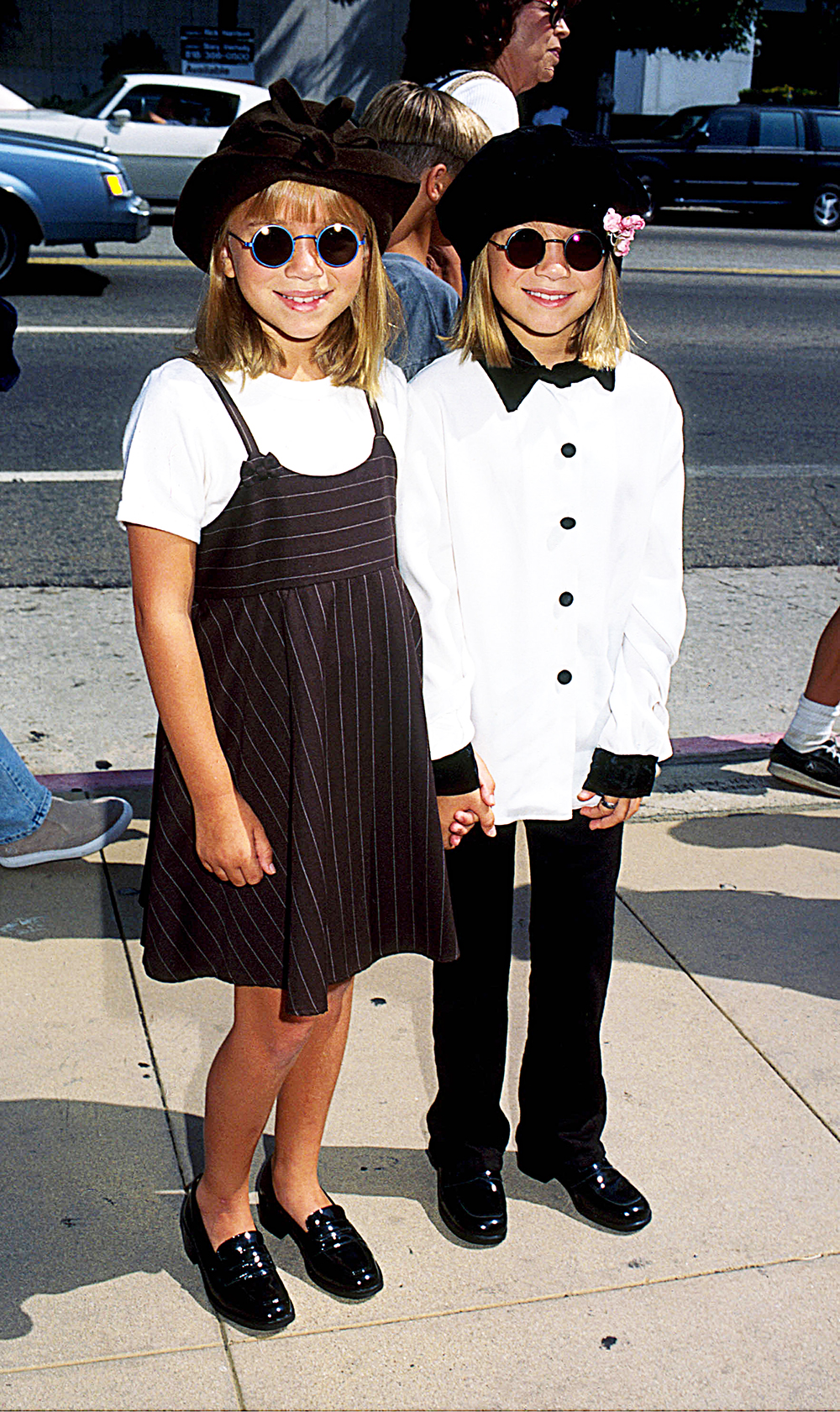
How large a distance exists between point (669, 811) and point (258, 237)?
8.05ft

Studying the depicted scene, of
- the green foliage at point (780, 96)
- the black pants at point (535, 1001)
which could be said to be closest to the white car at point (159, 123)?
the black pants at point (535, 1001)

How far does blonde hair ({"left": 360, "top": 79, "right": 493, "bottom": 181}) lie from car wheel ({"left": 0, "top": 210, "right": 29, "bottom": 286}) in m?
9.67

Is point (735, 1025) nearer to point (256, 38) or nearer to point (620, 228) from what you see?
point (620, 228)

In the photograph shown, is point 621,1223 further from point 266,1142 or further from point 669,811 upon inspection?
point 669,811

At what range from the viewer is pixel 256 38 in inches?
1089

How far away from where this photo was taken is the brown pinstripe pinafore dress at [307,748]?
2.04 m

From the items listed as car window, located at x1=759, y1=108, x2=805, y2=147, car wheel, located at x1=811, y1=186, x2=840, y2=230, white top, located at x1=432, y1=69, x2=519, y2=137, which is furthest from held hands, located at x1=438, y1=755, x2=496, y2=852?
car wheel, located at x1=811, y1=186, x2=840, y2=230

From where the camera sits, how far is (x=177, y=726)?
2.04 meters

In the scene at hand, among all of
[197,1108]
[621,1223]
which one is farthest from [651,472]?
[197,1108]

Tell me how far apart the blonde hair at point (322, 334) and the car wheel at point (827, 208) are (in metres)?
20.6

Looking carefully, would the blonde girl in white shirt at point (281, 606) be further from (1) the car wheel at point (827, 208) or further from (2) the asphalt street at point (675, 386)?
(1) the car wheel at point (827, 208)

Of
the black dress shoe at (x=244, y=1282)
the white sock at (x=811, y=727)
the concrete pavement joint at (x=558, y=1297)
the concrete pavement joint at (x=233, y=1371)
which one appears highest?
the black dress shoe at (x=244, y=1282)

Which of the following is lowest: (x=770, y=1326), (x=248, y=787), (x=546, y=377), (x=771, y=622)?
(x=771, y=622)

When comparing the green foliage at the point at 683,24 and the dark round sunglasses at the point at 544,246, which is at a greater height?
the dark round sunglasses at the point at 544,246
